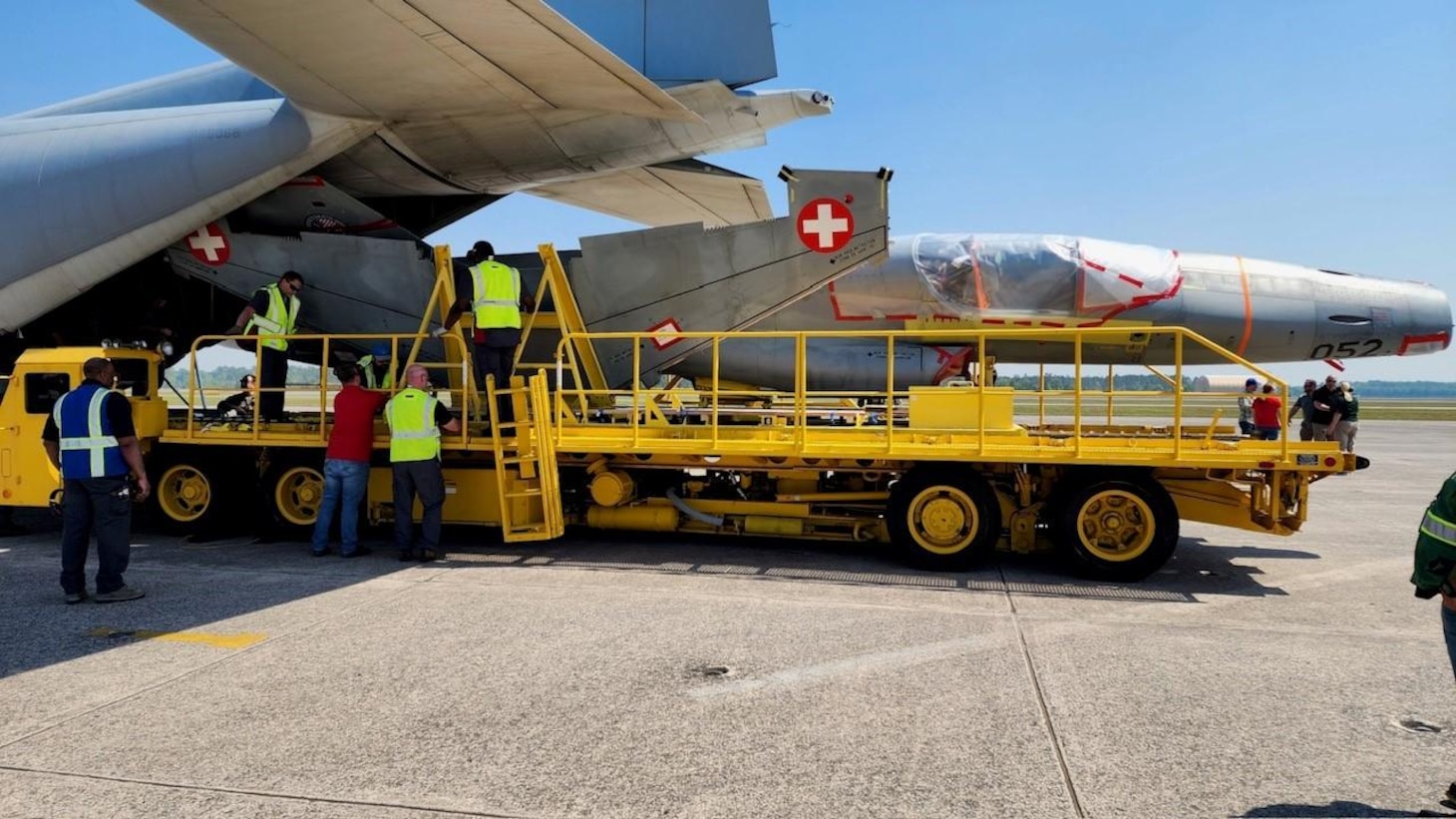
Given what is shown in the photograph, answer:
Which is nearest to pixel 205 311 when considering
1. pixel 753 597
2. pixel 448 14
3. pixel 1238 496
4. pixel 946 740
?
pixel 448 14

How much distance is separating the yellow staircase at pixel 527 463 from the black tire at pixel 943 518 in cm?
297

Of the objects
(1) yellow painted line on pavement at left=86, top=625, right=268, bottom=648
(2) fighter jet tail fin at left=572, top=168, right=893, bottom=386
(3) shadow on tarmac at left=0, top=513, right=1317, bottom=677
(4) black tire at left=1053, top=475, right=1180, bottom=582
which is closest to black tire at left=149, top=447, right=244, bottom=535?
(3) shadow on tarmac at left=0, top=513, right=1317, bottom=677

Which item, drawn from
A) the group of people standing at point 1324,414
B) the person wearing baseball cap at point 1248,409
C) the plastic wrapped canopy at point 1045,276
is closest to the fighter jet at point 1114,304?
the plastic wrapped canopy at point 1045,276

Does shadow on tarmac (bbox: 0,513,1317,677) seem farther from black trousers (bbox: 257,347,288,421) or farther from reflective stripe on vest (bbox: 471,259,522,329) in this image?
reflective stripe on vest (bbox: 471,259,522,329)

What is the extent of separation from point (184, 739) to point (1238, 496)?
7.18 metres

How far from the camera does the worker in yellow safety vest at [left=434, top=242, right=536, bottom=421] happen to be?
25.2ft

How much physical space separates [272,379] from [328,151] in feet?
8.35

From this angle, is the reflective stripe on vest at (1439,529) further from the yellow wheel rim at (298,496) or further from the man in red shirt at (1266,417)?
the man in red shirt at (1266,417)

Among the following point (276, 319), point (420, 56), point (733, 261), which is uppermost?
point (420, 56)

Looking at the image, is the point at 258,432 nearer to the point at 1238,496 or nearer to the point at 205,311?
the point at 205,311

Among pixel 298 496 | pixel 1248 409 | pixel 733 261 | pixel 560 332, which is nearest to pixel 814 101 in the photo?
pixel 733 261

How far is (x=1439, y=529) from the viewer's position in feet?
9.08

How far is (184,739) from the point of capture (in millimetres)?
3426

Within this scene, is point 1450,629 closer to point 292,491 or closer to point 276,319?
point 292,491
